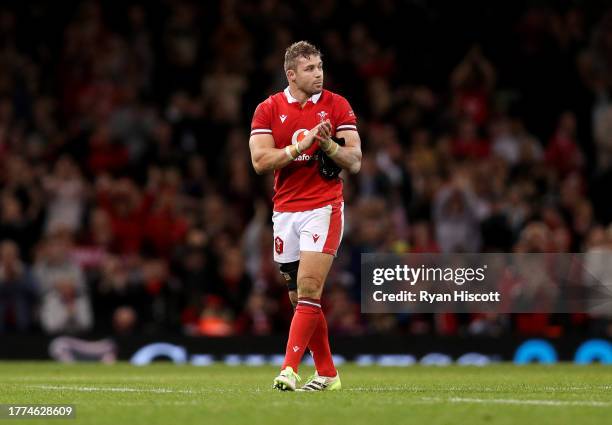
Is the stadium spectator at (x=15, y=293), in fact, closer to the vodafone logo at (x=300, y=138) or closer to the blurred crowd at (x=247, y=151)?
the blurred crowd at (x=247, y=151)

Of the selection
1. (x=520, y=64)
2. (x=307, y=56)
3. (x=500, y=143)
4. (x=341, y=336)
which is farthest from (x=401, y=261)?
(x=520, y=64)

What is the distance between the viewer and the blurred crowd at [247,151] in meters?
18.9

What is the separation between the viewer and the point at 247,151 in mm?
21312

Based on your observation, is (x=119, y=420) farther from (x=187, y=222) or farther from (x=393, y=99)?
(x=393, y=99)

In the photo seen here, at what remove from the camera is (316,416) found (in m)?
7.89

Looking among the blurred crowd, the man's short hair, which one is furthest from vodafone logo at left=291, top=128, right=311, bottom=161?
the blurred crowd

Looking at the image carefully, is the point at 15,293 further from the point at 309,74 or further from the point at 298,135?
the point at 309,74

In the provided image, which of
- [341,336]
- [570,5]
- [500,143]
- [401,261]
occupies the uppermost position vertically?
[570,5]

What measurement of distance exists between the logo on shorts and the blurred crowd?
26.8 feet

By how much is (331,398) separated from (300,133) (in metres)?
2.25

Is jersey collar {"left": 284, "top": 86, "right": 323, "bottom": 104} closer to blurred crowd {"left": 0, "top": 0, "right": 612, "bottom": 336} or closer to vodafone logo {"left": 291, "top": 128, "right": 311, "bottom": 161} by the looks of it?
vodafone logo {"left": 291, "top": 128, "right": 311, "bottom": 161}

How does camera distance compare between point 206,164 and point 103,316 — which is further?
point 206,164

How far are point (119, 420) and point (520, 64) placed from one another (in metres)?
16.7

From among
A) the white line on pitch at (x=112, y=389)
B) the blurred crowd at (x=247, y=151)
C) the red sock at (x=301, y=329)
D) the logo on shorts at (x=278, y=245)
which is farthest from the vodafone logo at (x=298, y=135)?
the blurred crowd at (x=247, y=151)
